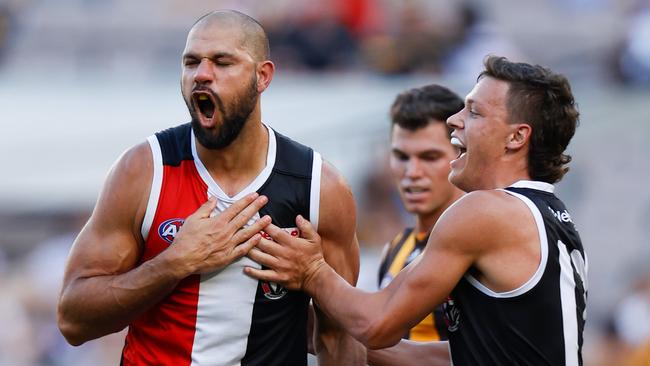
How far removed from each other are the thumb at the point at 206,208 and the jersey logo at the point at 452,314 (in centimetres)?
118

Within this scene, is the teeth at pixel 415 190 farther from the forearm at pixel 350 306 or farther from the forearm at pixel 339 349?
the forearm at pixel 350 306

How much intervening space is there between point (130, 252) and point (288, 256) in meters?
0.73

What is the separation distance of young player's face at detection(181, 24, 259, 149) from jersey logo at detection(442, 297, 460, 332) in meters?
1.28

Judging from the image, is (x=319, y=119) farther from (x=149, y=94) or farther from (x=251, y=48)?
(x=251, y=48)

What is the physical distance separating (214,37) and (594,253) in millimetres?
8164

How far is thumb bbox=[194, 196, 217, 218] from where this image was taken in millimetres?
5152

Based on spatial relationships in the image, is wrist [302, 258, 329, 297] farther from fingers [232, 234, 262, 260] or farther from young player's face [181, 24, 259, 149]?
young player's face [181, 24, 259, 149]

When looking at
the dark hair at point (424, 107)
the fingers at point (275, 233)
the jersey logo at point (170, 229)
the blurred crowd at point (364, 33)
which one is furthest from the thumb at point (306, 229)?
the blurred crowd at point (364, 33)

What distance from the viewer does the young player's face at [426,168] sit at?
684cm

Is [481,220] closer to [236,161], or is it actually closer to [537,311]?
[537,311]

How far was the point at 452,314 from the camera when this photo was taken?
5.24 m

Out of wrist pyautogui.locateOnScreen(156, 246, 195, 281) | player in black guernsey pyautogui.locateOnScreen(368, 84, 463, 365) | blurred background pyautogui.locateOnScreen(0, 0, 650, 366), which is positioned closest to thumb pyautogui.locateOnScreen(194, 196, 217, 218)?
wrist pyautogui.locateOnScreen(156, 246, 195, 281)

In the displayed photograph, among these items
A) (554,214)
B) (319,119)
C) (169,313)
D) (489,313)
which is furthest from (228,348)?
(319,119)

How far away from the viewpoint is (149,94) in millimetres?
12812
